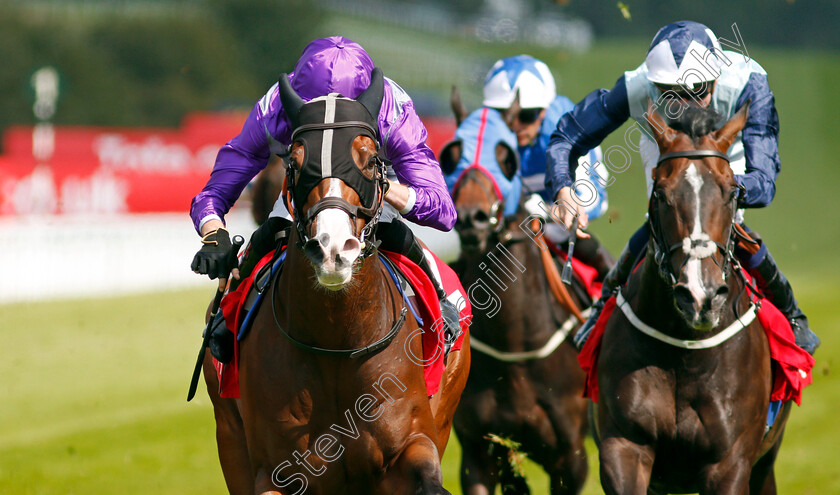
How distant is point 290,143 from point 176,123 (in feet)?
116

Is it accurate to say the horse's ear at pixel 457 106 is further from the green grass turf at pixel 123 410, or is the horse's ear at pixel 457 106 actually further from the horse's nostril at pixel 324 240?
the horse's nostril at pixel 324 240

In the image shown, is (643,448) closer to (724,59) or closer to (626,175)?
(724,59)

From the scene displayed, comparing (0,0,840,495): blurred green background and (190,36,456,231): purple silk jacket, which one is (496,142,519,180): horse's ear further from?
(190,36,456,231): purple silk jacket

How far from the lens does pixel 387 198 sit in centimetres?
384

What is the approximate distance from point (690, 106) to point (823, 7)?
5620 cm

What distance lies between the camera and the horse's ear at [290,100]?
12.0 feet

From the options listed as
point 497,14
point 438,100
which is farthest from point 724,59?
point 497,14

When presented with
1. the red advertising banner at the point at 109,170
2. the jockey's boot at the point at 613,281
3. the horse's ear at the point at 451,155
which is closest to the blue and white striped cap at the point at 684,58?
the jockey's boot at the point at 613,281

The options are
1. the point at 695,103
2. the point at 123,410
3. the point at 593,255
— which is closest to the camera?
the point at 695,103

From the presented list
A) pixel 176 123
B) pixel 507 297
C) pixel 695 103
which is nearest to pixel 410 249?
pixel 695 103

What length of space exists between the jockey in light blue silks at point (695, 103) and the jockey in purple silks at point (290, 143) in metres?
0.70

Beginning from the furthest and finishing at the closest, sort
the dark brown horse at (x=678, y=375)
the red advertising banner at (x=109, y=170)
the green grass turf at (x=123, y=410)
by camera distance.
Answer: the red advertising banner at (x=109, y=170) → the green grass turf at (x=123, y=410) → the dark brown horse at (x=678, y=375)

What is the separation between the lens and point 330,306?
3.69 metres

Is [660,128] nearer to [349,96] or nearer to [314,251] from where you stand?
[349,96]
